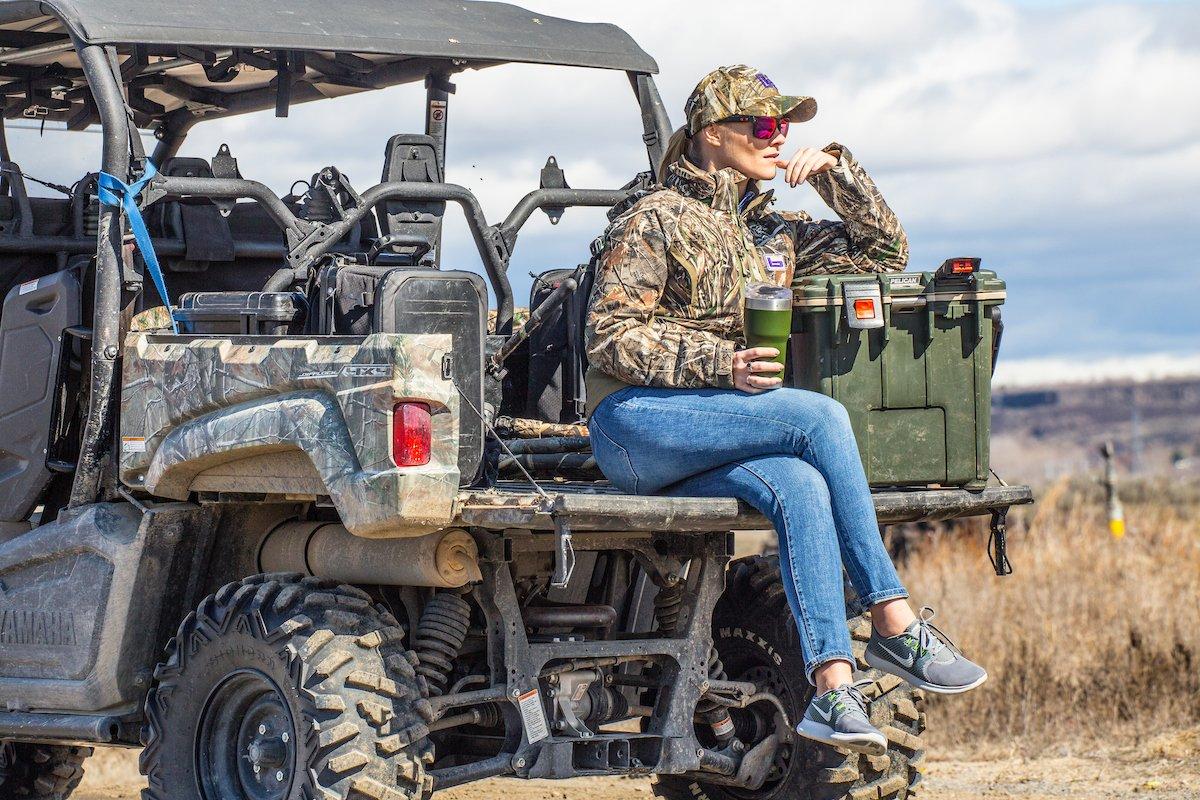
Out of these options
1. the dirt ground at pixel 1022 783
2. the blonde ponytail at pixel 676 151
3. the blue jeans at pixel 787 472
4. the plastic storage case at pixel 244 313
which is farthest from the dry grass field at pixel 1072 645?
the plastic storage case at pixel 244 313

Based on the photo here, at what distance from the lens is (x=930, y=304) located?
5820 millimetres

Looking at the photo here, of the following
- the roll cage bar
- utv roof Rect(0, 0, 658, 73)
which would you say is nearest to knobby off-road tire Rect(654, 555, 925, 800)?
the roll cage bar

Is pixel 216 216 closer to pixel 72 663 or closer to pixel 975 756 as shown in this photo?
pixel 72 663

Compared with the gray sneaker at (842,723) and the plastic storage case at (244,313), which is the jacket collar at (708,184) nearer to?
the plastic storage case at (244,313)

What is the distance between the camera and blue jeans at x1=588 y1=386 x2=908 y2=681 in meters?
5.22

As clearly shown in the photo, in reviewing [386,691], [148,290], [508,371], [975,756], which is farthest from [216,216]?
[975,756]

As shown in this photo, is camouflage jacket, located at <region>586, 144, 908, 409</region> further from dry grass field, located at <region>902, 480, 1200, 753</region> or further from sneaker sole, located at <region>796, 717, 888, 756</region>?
dry grass field, located at <region>902, 480, 1200, 753</region>

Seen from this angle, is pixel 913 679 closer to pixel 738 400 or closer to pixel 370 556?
pixel 738 400

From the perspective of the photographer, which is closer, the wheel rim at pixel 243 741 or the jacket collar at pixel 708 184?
the wheel rim at pixel 243 741

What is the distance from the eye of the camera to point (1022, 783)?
841 centimetres

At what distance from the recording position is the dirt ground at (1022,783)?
26.1 ft

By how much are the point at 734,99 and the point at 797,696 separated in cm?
194

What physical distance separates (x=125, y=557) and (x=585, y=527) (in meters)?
1.58

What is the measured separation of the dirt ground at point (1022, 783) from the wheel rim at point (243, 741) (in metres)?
2.54
